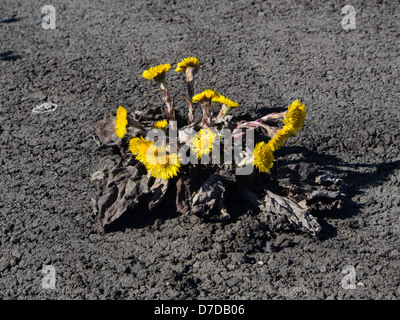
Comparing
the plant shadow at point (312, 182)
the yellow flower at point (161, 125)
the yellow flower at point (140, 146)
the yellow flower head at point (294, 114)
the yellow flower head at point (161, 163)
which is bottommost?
the plant shadow at point (312, 182)

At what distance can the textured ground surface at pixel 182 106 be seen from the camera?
113 inches

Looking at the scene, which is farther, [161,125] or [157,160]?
[161,125]

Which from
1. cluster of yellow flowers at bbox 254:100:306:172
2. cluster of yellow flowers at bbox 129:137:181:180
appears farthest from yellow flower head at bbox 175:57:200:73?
cluster of yellow flowers at bbox 254:100:306:172

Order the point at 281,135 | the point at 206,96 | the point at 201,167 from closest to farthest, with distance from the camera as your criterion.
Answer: the point at 281,135
the point at 206,96
the point at 201,167

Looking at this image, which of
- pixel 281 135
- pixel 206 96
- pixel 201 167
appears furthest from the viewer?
pixel 201 167

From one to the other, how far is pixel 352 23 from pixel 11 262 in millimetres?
3556

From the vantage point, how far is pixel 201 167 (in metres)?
3.24

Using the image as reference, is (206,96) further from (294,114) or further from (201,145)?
(294,114)

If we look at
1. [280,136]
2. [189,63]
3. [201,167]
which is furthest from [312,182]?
[189,63]

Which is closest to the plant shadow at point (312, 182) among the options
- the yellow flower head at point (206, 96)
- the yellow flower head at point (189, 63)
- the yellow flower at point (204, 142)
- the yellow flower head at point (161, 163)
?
the yellow flower head at point (161, 163)

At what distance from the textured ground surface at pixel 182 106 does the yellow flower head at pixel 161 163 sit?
32cm

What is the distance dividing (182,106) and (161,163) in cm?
104

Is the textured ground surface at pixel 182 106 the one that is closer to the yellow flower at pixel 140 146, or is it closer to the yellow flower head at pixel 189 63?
the yellow flower at pixel 140 146

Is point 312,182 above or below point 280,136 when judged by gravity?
below
